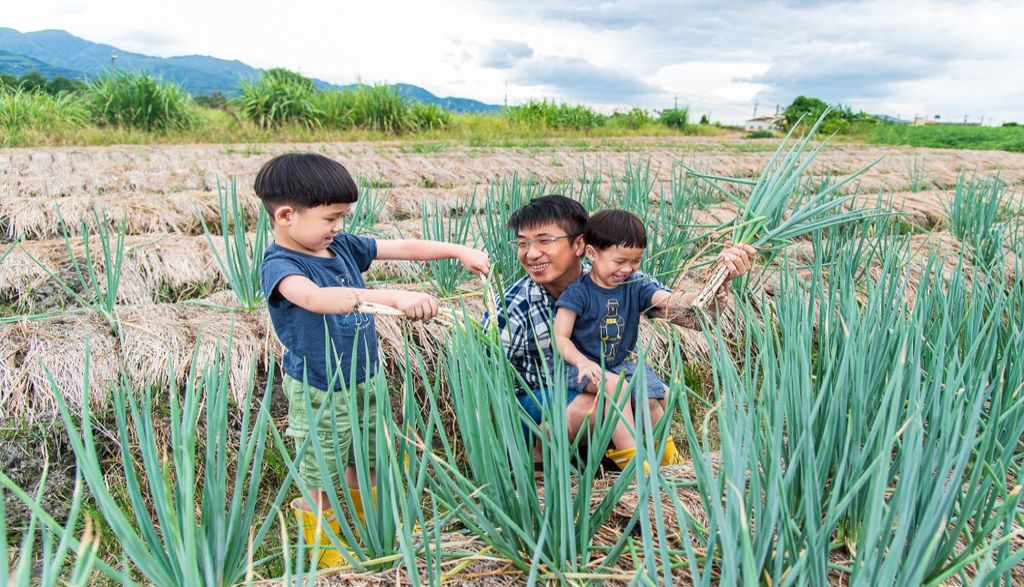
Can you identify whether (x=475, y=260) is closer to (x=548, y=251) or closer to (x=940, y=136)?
(x=548, y=251)

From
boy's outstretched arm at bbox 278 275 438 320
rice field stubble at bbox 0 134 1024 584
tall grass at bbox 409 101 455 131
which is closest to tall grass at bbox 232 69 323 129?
tall grass at bbox 409 101 455 131

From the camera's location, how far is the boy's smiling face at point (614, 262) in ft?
5.55

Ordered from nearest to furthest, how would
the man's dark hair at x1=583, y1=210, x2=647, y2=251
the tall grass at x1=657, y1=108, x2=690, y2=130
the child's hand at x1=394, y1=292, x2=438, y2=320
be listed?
1. the child's hand at x1=394, y1=292, x2=438, y2=320
2. the man's dark hair at x1=583, y1=210, x2=647, y2=251
3. the tall grass at x1=657, y1=108, x2=690, y2=130

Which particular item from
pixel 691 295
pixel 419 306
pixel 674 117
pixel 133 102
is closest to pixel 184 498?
pixel 419 306

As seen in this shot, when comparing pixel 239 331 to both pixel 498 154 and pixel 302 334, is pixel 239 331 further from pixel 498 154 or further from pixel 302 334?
pixel 498 154

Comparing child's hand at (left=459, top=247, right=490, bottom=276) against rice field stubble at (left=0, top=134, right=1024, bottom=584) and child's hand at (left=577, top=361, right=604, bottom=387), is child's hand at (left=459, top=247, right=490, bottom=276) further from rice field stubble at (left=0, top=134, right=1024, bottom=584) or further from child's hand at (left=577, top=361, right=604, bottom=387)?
child's hand at (left=577, top=361, right=604, bottom=387)

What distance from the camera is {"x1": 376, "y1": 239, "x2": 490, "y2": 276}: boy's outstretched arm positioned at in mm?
1688

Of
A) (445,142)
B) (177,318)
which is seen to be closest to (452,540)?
(177,318)

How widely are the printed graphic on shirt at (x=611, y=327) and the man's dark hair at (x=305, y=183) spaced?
71 centimetres

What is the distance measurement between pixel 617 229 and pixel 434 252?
47 cm

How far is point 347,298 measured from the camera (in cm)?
136

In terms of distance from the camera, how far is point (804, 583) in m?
0.79

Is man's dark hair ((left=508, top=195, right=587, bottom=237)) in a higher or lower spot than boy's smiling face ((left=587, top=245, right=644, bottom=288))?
higher

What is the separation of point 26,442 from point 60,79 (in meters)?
24.1
